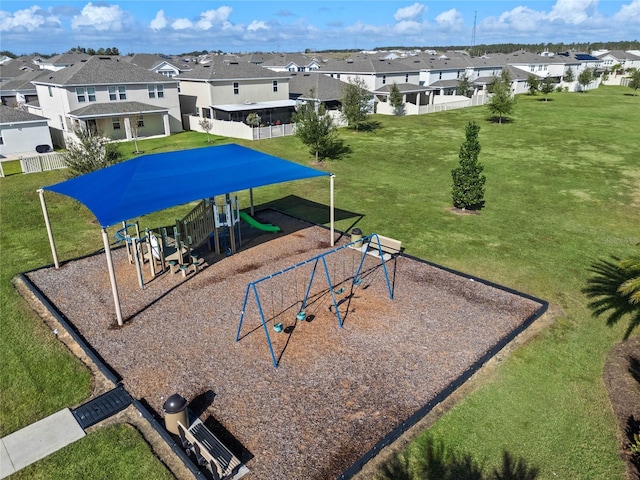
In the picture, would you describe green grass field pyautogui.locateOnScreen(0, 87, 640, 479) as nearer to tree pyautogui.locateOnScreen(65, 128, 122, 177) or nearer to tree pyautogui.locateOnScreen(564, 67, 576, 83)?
tree pyautogui.locateOnScreen(65, 128, 122, 177)

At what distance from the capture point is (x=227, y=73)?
46469mm

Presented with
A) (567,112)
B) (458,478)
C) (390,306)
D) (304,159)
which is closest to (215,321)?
(390,306)

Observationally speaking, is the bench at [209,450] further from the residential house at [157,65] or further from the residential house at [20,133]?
the residential house at [157,65]

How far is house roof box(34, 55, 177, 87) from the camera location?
3988 cm

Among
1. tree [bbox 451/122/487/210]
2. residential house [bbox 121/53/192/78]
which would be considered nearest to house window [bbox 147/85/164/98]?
residential house [bbox 121/53/192/78]

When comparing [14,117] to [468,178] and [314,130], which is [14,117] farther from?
[468,178]

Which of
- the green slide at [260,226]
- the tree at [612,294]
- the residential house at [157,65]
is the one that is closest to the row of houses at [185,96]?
the residential house at [157,65]

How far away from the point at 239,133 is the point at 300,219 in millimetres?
21750

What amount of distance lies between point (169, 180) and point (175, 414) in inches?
307

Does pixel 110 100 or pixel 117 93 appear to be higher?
pixel 117 93

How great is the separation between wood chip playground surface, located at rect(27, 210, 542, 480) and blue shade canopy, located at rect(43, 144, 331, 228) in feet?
9.97

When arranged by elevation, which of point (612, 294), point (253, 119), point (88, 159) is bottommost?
point (612, 294)

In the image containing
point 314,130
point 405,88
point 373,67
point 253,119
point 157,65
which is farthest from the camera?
point 157,65

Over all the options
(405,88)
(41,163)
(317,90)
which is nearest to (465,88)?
(405,88)
